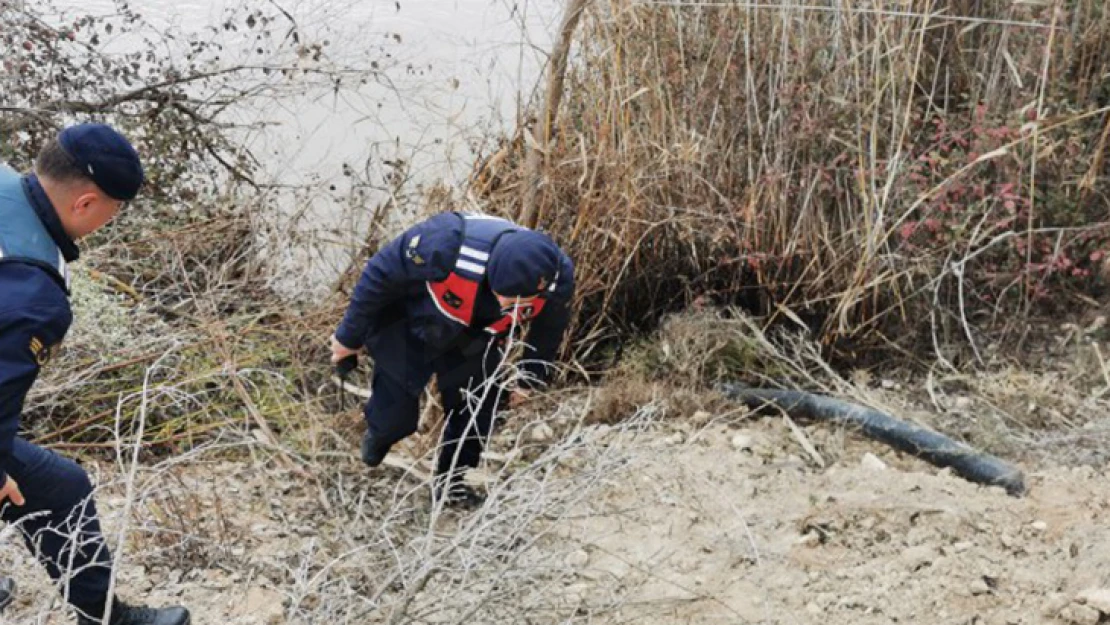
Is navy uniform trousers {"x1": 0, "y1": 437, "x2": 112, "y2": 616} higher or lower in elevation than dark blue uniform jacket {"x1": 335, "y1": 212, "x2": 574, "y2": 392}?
lower

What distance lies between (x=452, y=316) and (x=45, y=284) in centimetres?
137

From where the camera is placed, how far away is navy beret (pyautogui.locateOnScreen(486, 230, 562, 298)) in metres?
3.12

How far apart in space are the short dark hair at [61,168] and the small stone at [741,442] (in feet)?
8.96

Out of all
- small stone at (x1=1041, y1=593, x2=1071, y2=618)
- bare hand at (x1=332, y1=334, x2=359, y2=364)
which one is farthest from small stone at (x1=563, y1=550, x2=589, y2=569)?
small stone at (x1=1041, y1=593, x2=1071, y2=618)

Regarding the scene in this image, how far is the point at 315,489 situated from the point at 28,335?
1.77m

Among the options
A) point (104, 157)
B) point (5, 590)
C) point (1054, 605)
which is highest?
point (104, 157)

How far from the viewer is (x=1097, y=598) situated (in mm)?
2854

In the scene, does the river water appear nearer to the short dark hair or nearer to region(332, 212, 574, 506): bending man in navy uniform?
region(332, 212, 574, 506): bending man in navy uniform

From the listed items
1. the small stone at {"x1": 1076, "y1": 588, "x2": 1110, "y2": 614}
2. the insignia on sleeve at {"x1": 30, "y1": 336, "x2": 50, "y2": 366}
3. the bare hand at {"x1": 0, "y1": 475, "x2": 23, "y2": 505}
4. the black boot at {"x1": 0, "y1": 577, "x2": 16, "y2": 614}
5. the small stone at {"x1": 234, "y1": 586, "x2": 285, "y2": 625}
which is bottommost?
the small stone at {"x1": 234, "y1": 586, "x2": 285, "y2": 625}

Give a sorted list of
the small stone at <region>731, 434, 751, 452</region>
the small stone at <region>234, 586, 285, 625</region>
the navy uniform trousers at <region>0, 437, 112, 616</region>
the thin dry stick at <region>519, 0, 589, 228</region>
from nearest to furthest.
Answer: the navy uniform trousers at <region>0, 437, 112, 616</region> → the small stone at <region>234, 586, 285, 625</region> → the small stone at <region>731, 434, 751, 452</region> → the thin dry stick at <region>519, 0, 589, 228</region>

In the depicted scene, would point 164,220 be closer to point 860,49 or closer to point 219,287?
point 219,287

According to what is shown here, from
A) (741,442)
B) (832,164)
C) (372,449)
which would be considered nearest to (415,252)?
(372,449)

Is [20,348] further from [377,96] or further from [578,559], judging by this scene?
[377,96]

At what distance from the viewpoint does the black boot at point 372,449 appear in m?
3.77
